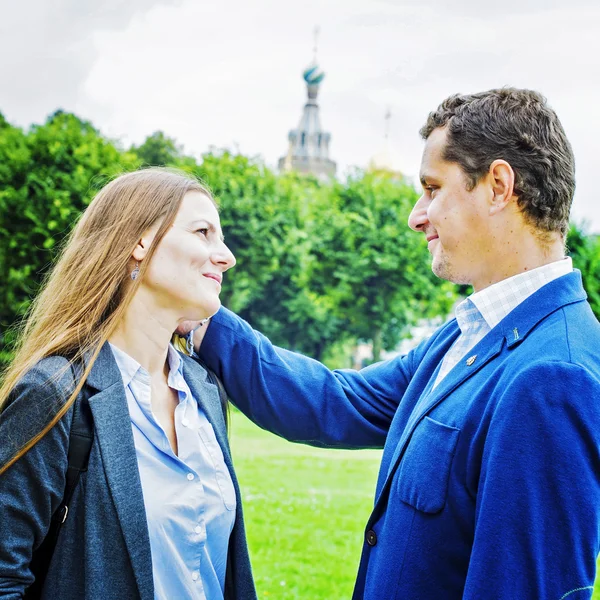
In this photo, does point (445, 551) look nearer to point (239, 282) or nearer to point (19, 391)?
point (19, 391)

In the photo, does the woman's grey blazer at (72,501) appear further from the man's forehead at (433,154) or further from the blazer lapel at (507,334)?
the man's forehead at (433,154)

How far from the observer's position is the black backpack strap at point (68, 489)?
2.10 metres

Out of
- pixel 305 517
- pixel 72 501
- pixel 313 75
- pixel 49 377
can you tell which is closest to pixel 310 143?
pixel 313 75

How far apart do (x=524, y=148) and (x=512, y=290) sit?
17.2 inches

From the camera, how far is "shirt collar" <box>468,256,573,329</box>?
2236mm

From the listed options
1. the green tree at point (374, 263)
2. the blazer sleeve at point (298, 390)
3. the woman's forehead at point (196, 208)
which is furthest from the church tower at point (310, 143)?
the woman's forehead at point (196, 208)

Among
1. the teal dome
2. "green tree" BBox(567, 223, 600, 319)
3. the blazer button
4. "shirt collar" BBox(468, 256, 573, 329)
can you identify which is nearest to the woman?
the blazer button

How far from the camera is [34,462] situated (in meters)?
2.03

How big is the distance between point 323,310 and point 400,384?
26500 millimetres

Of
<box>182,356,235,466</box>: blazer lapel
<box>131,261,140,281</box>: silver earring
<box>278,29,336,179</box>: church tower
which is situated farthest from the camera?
<box>278,29,336,179</box>: church tower

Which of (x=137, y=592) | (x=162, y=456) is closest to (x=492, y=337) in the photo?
(x=162, y=456)

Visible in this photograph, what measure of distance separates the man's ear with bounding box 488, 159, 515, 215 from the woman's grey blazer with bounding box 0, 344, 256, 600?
132 centimetres

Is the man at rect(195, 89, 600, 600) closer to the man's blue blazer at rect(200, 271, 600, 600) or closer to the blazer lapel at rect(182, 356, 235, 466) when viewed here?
the man's blue blazer at rect(200, 271, 600, 600)

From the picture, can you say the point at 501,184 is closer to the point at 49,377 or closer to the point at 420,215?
the point at 420,215
